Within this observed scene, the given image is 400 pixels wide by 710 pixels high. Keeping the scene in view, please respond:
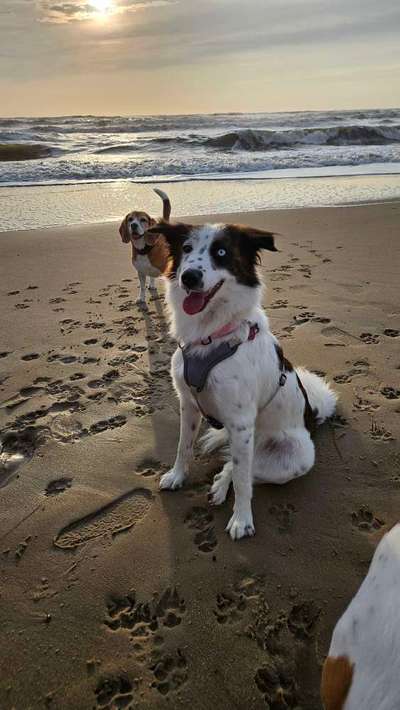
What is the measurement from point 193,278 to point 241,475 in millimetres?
1065

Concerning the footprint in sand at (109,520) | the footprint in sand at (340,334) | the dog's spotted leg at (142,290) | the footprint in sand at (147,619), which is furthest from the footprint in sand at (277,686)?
the dog's spotted leg at (142,290)

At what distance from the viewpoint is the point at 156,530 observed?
8.64 feet

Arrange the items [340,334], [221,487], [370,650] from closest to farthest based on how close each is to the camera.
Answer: [370,650]
[221,487]
[340,334]

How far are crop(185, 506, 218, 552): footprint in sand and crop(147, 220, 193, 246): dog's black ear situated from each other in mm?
1512

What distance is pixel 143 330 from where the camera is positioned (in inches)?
196

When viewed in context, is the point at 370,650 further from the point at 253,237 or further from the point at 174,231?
the point at 174,231

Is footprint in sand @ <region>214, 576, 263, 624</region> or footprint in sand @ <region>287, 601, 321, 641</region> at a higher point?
footprint in sand @ <region>214, 576, 263, 624</region>

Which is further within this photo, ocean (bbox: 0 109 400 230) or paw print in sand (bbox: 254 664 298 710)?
ocean (bbox: 0 109 400 230)

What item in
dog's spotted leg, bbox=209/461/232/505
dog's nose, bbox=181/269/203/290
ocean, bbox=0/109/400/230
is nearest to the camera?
dog's nose, bbox=181/269/203/290

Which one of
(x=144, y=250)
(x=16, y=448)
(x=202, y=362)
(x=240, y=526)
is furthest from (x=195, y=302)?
(x=144, y=250)

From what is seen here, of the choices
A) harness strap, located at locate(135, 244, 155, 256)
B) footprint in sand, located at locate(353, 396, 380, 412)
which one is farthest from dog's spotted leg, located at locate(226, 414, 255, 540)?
harness strap, located at locate(135, 244, 155, 256)

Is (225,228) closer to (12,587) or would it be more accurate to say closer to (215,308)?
(215,308)

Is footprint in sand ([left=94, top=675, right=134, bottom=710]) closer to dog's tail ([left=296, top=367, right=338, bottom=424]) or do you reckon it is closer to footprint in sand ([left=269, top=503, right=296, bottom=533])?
footprint in sand ([left=269, top=503, right=296, bottom=533])

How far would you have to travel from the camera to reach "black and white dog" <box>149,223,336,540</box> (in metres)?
2.55
